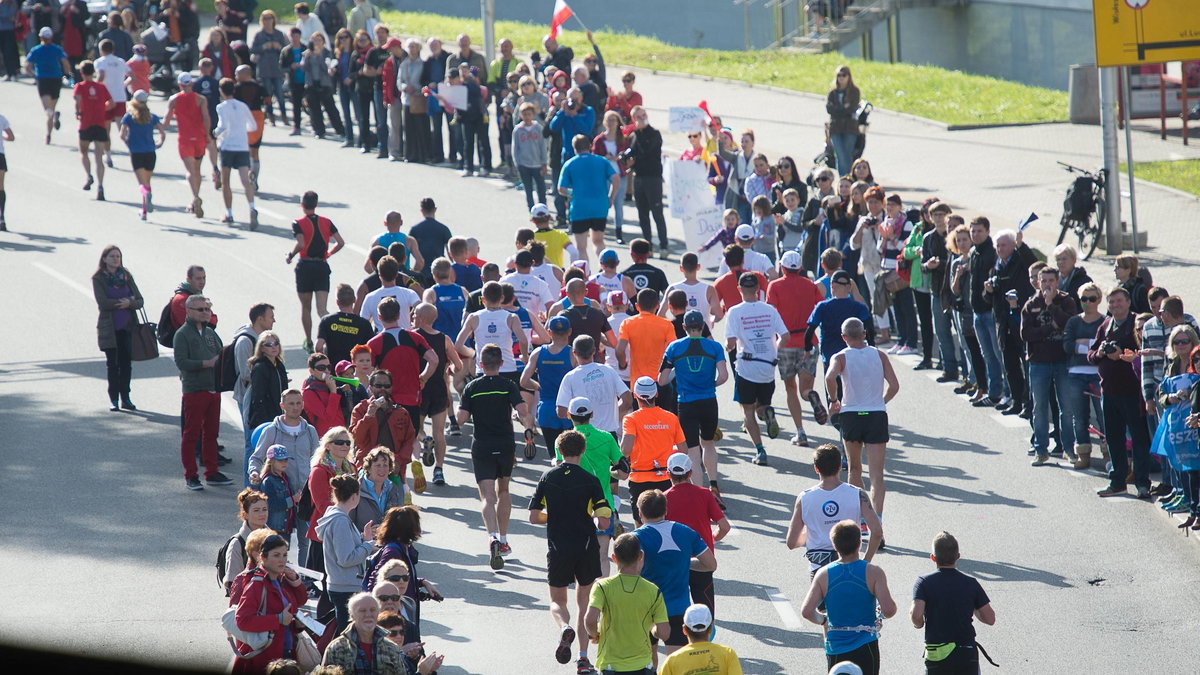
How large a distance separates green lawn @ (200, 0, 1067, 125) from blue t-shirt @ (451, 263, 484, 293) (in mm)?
16553

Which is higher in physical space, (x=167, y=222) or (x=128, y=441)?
(x=167, y=222)

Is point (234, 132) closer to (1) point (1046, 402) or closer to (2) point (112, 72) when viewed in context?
(2) point (112, 72)

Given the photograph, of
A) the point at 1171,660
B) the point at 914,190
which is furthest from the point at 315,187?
the point at 1171,660

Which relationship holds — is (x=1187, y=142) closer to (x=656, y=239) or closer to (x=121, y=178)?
(x=656, y=239)

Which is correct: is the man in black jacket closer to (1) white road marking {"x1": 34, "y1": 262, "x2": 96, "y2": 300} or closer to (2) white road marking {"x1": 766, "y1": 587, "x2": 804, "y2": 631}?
(1) white road marking {"x1": 34, "y1": 262, "x2": 96, "y2": 300}

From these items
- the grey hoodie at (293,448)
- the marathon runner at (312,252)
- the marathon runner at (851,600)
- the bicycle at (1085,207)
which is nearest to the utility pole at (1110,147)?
the bicycle at (1085,207)

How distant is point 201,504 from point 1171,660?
26.0 ft

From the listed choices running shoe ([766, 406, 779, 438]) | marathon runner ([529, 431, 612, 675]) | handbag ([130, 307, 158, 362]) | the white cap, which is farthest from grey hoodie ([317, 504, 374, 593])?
handbag ([130, 307, 158, 362])

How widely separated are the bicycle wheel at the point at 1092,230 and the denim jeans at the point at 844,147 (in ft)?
12.8

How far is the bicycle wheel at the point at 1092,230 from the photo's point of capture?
20281 mm

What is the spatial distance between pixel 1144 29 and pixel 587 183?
7.43 metres

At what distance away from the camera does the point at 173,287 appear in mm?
20094

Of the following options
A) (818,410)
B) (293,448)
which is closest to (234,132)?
(818,410)

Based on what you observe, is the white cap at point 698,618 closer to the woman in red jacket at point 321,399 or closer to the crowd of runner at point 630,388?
the crowd of runner at point 630,388
